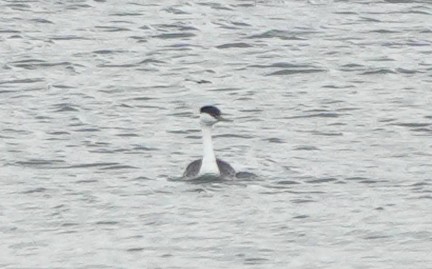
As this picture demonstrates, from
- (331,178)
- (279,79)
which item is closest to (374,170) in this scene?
(331,178)

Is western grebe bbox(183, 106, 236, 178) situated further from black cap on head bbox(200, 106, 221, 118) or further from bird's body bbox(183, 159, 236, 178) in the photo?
black cap on head bbox(200, 106, 221, 118)

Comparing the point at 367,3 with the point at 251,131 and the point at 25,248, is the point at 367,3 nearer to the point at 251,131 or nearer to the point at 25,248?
the point at 251,131

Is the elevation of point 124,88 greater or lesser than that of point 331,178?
greater

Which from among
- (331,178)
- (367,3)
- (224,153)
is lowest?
(331,178)

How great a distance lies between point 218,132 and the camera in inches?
1082

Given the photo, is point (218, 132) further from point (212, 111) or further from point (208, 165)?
point (208, 165)

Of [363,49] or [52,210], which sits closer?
[52,210]

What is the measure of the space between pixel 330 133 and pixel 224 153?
1828mm

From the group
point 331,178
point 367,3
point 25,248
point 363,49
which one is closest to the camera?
point 25,248

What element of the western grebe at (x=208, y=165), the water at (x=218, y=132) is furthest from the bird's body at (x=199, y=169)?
the water at (x=218, y=132)

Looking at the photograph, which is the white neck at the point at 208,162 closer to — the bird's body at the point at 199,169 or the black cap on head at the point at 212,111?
the bird's body at the point at 199,169

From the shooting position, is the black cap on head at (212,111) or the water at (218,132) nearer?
the water at (218,132)

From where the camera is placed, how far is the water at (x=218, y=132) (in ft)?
67.7

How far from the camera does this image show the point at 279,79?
3150 cm
